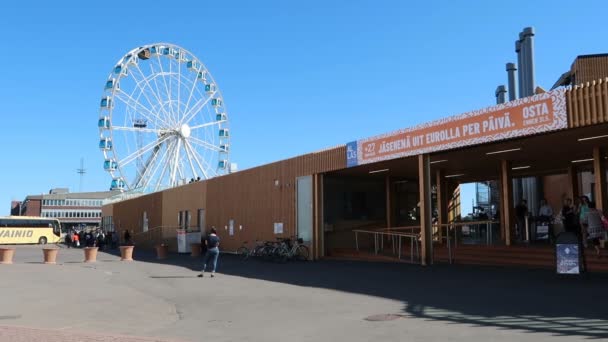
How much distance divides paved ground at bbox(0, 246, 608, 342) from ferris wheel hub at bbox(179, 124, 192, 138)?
92.2 ft

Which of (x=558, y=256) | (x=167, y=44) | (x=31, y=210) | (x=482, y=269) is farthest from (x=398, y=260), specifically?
(x=31, y=210)

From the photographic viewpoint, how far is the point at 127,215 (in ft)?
157

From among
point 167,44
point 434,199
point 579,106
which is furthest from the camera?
point 167,44

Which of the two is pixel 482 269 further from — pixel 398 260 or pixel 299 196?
pixel 299 196

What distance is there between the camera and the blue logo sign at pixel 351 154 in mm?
20411

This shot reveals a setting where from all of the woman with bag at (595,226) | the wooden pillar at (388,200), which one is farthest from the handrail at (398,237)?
the woman with bag at (595,226)

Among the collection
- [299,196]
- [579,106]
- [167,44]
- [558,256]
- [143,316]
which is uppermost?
[167,44]

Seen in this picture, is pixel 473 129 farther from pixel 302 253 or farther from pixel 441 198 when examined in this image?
pixel 441 198

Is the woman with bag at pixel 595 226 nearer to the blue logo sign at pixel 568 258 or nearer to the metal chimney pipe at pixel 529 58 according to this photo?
the blue logo sign at pixel 568 258

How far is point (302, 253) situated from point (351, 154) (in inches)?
184

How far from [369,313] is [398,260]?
32.5 ft

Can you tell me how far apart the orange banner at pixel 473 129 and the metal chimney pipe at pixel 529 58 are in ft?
54.8

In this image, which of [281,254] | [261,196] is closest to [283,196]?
[261,196]

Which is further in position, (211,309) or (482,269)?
(482,269)
